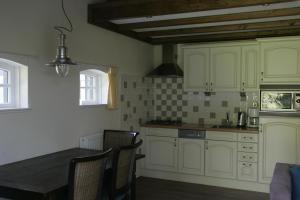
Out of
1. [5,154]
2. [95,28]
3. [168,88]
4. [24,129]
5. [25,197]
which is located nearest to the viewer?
[25,197]

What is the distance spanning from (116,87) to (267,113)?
2.11 meters

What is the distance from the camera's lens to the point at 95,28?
13.3ft

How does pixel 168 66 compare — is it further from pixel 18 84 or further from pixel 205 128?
pixel 18 84

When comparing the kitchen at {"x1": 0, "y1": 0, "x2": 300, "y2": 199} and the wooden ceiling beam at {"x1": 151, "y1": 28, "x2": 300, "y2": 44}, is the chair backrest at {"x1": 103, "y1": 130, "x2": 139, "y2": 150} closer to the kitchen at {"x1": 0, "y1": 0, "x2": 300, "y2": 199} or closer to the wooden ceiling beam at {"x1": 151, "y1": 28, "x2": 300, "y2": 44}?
the kitchen at {"x1": 0, "y1": 0, "x2": 300, "y2": 199}

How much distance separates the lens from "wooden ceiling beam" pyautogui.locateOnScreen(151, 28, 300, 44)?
455 cm

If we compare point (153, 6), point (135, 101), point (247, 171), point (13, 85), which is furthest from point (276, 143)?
point (13, 85)

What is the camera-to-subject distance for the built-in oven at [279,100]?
447 centimetres

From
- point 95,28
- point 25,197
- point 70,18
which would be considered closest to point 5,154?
point 25,197

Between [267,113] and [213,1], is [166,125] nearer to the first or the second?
[267,113]

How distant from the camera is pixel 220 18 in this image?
12.3 feet

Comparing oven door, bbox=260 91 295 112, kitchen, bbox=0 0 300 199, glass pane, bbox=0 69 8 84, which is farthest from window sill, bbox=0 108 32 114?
oven door, bbox=260 91 295 112

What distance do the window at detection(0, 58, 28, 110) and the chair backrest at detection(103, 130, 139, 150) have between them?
1.16 meters

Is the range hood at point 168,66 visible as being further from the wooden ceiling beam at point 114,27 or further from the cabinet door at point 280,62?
the cabinet door at point 280,62

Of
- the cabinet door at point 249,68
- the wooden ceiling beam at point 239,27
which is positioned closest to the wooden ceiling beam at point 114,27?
the wooden ceiling beam at point 239,27
